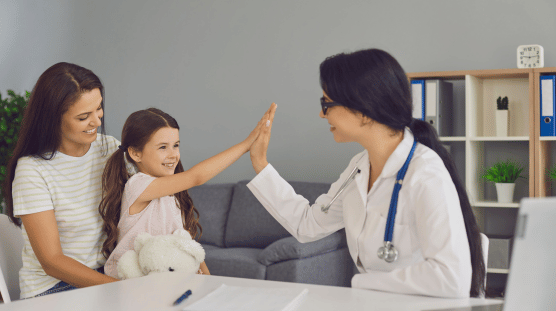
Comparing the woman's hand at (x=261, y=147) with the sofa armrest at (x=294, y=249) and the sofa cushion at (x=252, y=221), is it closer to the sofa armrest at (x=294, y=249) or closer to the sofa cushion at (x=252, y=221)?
the sofa armrest at (x=294, y=249)

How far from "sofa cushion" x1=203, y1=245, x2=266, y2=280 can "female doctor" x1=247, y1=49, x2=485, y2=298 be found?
1654mm

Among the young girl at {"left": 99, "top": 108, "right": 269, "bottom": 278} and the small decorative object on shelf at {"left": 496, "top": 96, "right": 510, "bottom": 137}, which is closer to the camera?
the young girl at {"left": 99, "top": 108, "right": 269, "bottom": 278}

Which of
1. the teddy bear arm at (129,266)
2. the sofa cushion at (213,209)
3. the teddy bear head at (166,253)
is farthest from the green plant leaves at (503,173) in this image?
the teddy bear arm at (129,266)

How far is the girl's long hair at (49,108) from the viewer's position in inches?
61.1

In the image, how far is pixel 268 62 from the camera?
13.5 feet

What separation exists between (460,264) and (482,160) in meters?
2.45

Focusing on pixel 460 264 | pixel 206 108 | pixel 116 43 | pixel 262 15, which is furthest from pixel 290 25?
pixel 460 264

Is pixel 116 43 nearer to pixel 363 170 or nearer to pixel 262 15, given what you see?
pixel 262 15

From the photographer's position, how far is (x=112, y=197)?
1.66 m

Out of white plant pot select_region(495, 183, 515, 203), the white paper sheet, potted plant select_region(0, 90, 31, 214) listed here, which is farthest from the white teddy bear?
potted plant select_region(0, 90, 31, 214)

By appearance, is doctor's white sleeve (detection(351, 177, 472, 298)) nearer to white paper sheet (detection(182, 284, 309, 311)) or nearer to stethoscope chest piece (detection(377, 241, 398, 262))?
stethoscope chest piece (detection(377, 241, 398, 262))

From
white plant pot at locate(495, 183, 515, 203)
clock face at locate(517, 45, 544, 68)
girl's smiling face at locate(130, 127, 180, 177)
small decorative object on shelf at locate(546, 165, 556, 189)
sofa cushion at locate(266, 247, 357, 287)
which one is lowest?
sofa cushion at locate(266, 247, 357, 287)

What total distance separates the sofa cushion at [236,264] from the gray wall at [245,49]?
909 millimetres

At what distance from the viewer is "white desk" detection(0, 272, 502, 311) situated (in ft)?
3.62
